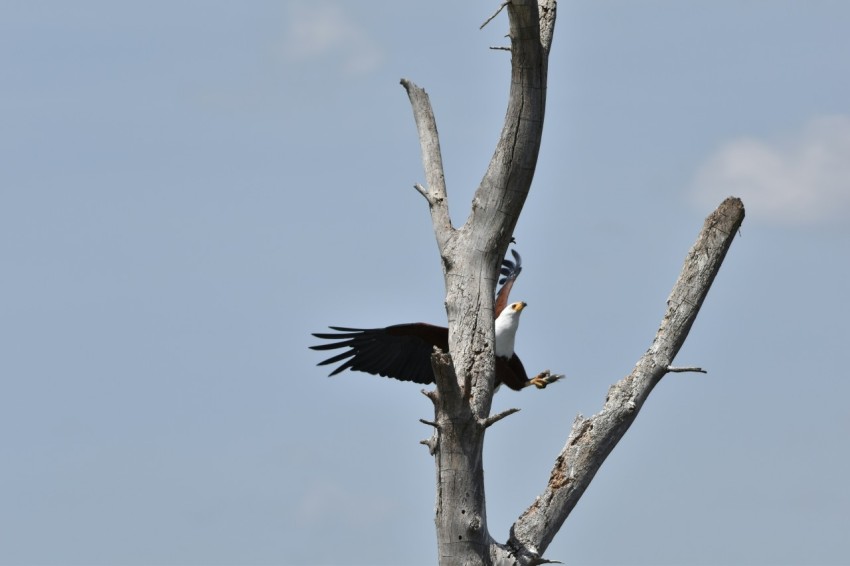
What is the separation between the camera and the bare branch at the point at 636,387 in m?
9.48

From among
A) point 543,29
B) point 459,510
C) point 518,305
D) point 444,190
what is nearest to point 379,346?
point 518,305

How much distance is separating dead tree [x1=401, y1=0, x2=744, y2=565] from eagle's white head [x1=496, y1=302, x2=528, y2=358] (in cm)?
101

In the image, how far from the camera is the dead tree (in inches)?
328

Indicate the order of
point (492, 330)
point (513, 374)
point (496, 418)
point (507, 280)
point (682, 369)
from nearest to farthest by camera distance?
point (496, 418)
point (492, 330)
point (682, 369)
point (513, 374)
point (507, 280)

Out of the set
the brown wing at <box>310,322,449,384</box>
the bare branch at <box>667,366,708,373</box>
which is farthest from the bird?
the bare branch at <box>667,366,708,373</box>

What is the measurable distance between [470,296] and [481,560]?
191 cm

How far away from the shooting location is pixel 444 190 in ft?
31.5

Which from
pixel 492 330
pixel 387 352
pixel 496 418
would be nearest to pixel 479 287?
pixel 492 330

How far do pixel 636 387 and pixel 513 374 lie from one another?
4.31ft

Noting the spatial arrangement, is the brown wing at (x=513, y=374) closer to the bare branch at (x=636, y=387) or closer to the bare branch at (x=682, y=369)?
the bare branch at (x=636, y=387)

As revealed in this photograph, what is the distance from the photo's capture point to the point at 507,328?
1046 centimetres

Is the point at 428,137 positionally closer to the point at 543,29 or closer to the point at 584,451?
the point at 543,29

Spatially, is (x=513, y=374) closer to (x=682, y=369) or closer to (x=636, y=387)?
(x=636, y=387)

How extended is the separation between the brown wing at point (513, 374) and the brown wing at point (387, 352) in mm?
717
